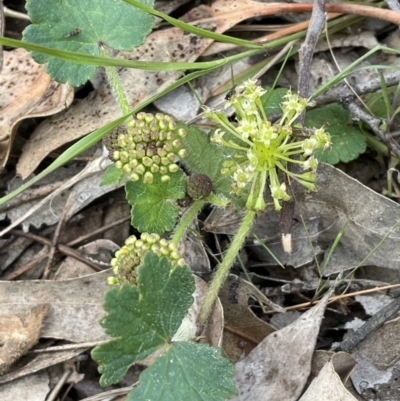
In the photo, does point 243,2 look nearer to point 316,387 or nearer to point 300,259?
point 300,259

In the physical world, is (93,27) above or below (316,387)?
above

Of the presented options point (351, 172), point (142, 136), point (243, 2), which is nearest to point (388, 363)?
point (351, 172)

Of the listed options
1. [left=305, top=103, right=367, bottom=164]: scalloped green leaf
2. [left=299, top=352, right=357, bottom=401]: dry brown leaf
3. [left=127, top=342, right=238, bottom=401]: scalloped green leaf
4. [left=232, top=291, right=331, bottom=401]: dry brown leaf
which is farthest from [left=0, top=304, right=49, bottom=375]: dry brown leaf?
[left=305, top=103, right=367, bottom=164]: scalloped green leaf

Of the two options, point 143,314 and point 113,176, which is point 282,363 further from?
point 113,176

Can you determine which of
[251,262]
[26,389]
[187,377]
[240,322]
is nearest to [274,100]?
[251,262]

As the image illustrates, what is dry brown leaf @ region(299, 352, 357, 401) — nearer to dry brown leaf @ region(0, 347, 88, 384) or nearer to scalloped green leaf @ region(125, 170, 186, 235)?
scalloped green leaf @ region(125, 170, 186, 235)

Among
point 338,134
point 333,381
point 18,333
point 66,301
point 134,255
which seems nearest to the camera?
point 134,255
